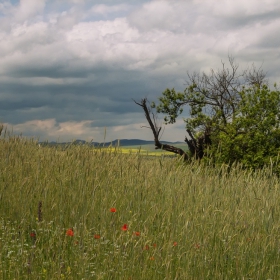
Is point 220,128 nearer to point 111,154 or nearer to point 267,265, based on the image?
point 111,154

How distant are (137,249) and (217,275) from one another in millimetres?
A: 929

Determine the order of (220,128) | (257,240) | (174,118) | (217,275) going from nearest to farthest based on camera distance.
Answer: (217,275)
(257,240)
(220,128)
(174,118)

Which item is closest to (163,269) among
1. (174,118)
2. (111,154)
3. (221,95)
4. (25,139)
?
(111,154)

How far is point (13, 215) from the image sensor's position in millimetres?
6910

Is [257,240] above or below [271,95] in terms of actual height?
below

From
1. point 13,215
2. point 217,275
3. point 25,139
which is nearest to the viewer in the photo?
point 217,275

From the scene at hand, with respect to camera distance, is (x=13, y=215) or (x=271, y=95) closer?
(x=13, y=215)

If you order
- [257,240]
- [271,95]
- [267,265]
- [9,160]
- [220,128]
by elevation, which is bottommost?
[267,265]

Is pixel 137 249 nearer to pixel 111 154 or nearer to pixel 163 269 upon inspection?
pixel 163 269

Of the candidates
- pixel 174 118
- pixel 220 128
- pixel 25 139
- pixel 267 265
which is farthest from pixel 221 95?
pixel 267 265

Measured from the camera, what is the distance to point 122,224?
20.2 ft

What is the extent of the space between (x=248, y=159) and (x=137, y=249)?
13.6 metres

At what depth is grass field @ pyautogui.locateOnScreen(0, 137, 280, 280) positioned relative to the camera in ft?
15.1

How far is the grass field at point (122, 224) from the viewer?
4.61 meters
